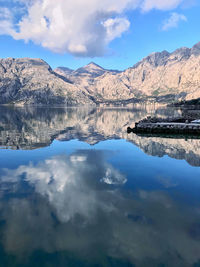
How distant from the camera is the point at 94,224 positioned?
48.7ft

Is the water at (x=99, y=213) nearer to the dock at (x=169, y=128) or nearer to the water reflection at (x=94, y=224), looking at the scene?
the water reflection at (x=94, y=224)

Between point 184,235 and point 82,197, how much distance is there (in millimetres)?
8694

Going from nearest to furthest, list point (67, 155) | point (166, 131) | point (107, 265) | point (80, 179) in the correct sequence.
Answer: point (107, 265) → point (80, 179) → point (67, 155) → point (166, 131)

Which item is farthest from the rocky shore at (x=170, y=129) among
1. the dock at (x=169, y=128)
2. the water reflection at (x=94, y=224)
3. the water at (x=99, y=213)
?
the water reflection at (x=94, y=224)

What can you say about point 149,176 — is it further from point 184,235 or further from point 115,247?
point 115,247

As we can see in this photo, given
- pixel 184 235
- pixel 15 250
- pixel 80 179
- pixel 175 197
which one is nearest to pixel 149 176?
pixel 175 197

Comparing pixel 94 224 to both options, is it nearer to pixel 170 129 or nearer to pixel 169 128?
pixel 170 129

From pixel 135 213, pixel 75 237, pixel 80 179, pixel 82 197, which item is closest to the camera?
pixel 75 237

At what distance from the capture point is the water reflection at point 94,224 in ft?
39.3

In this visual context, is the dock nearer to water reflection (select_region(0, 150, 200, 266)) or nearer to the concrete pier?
the concrete pier

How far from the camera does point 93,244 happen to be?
12.9 m

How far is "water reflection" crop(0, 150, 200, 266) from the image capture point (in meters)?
12.0

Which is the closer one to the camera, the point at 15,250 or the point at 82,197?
the point at 15,250

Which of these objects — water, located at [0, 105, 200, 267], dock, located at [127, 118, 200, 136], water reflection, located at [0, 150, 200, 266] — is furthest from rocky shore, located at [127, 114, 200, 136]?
water reflection, located at [0, 150, 200, 266]
